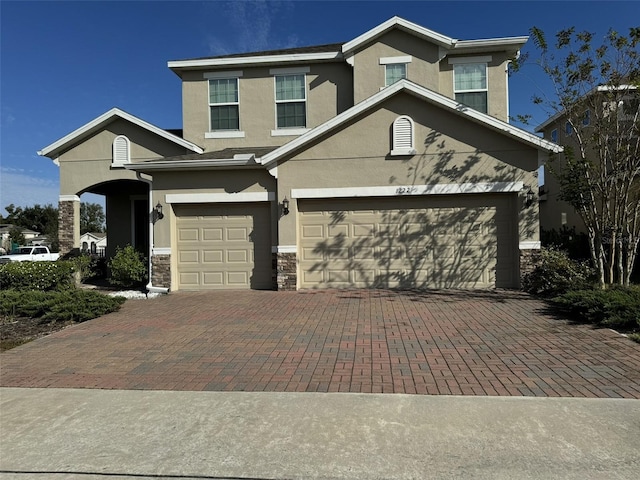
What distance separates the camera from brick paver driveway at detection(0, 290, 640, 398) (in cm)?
503

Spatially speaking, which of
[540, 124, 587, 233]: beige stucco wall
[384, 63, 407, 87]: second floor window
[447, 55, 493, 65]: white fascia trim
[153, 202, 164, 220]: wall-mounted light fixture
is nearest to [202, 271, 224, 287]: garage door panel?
[153, 202, 164, 220]: wall-mounted light fixture

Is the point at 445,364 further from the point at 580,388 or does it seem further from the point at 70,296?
the point at 70,296

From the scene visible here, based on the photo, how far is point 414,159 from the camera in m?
11.5

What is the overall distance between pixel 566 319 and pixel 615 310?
2.69ft

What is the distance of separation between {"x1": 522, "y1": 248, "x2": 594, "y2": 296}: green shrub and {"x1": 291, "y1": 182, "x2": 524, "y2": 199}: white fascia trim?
1.95 m

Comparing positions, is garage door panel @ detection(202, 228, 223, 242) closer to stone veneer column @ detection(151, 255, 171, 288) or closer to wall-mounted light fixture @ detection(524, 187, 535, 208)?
stone veneer column @ detection(151, 255, 171, 288)

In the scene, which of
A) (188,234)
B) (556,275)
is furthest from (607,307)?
(188,234)

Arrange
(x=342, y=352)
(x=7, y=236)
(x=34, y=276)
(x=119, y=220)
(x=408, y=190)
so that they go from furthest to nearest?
(x=7, y=236) → (x=119, y=220) → (x=34, y=276) → (x=408, y=190) → (x=342, y=352)

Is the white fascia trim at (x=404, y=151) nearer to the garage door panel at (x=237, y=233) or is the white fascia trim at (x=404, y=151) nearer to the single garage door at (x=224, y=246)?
the single garage door at (x=224, y=246)

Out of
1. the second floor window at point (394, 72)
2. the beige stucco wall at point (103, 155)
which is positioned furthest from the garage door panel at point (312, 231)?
the second floor window at point (394, 72)

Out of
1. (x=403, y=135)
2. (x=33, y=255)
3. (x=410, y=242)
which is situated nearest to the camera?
(x=403, y=135)

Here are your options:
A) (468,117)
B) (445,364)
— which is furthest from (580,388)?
(468,117)

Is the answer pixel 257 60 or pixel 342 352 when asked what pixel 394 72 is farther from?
pixel 342 352

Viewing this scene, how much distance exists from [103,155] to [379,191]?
9893 mm
